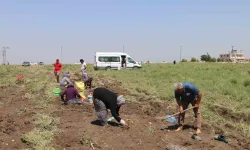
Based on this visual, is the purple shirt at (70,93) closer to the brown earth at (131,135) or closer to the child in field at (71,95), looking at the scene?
the child in field at (71,95)

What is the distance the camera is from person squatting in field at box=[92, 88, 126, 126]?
8094 mm

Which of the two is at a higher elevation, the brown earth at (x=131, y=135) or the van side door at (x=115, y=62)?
the van side door at (x=115, y=62)

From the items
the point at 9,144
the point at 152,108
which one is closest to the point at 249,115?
the point at 152,108

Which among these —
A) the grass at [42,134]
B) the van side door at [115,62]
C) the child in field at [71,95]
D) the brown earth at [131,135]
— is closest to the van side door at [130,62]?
the van side door at [115,62]

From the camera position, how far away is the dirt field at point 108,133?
22.9ft

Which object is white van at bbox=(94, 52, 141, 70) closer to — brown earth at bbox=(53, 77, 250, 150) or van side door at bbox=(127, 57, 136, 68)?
van side door at bbox=(127, 57, 136, 68)


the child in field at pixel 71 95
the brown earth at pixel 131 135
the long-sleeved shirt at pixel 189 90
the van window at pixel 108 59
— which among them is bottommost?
the brown earth at pixel 131 135

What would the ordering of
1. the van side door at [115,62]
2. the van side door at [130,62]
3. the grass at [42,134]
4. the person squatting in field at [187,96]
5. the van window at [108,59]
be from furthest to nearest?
the van side door at [130,62] < the van window at [108,59] < the van side door at [115,62] < the person squatting in field at [187,96] < the grass at [42,134]

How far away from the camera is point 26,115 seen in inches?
366

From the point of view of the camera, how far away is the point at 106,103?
27.0ft

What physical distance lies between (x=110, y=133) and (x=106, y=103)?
84 centimetres

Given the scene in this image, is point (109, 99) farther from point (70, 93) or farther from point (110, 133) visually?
point (70, 93)

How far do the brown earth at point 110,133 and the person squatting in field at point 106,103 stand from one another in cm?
26

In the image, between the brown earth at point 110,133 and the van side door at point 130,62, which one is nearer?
the brown earth at point 110,133
